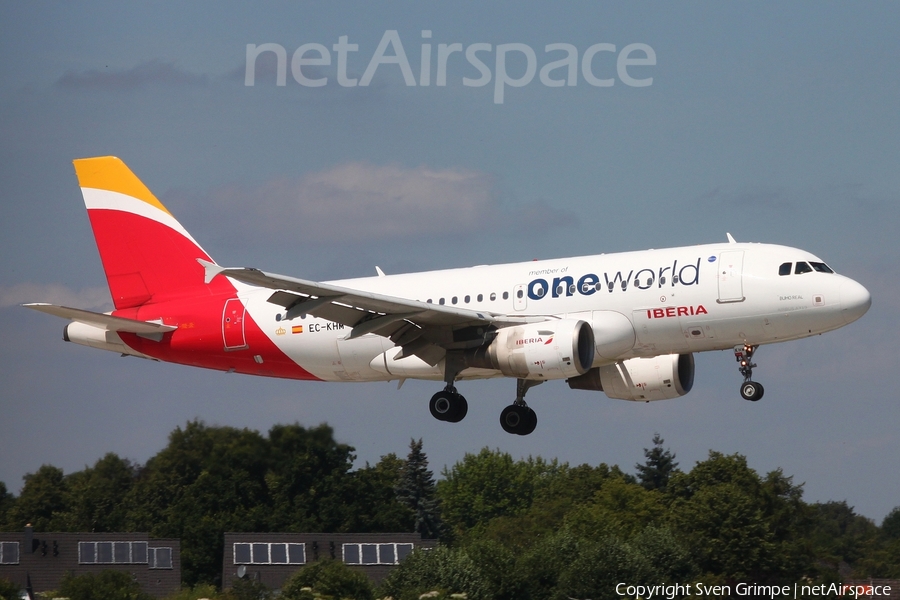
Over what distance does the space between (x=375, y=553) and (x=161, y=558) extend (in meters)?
10.4

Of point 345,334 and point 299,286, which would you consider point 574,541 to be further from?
point 299,286

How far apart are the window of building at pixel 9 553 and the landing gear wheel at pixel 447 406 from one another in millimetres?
32284

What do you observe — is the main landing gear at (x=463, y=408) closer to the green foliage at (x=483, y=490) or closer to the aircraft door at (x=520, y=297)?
the aircraft door at (x=520, y=297)

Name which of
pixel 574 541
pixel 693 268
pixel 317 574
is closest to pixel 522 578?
pixel 574 541

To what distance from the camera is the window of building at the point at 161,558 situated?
63781mm

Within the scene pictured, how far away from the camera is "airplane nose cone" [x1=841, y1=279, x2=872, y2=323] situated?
1353 inches

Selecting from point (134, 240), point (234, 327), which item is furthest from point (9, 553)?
point (234, 327)

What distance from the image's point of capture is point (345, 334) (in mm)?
39000

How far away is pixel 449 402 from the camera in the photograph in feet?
125

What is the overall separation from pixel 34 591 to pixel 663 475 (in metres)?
73.5

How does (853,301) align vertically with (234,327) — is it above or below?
below

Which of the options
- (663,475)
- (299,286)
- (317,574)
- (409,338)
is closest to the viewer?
(299,286)

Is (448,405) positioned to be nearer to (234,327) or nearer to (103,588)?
(234,327)

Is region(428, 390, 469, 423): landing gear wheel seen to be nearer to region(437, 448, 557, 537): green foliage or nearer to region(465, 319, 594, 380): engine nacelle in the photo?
region(465, 319, 594, 380): engine nacelle
